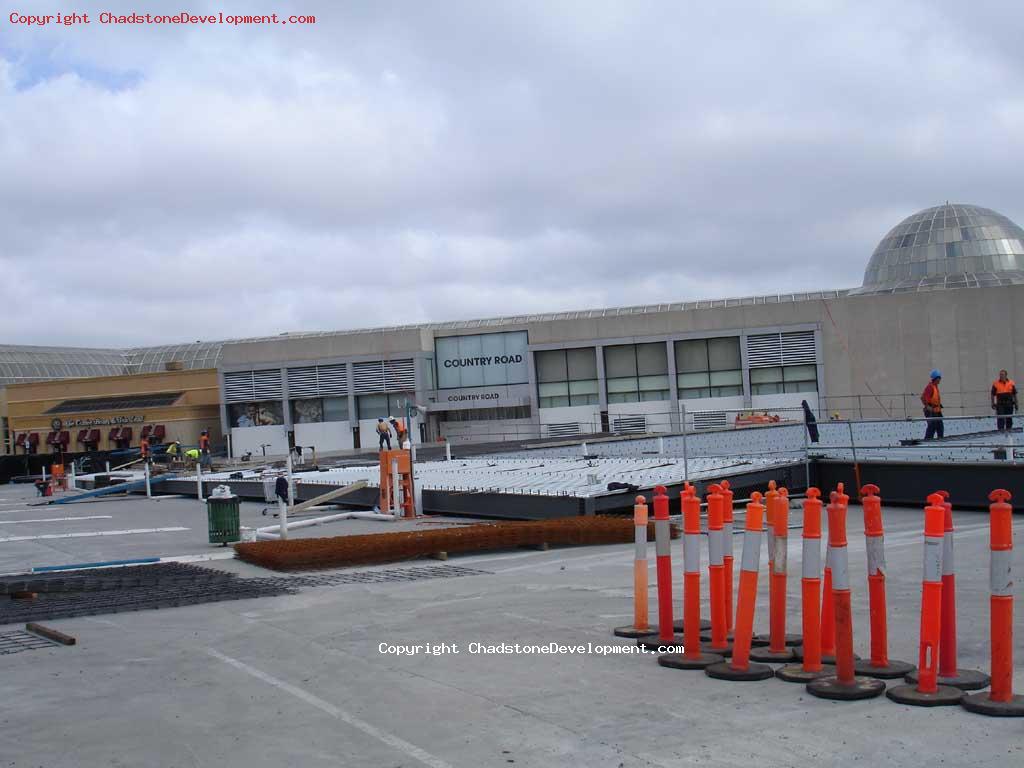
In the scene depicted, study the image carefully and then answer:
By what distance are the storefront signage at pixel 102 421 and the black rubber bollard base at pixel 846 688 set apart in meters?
74.7

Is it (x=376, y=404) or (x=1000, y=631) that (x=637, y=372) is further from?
(x=1000, y=631)

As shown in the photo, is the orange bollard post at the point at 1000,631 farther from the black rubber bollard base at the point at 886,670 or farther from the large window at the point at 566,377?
the large window at the point at 566,377

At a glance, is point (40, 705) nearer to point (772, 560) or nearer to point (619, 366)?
point (772, 560)

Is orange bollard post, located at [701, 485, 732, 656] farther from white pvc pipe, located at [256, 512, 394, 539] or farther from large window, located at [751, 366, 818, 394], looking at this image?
large window, located at [751, 366, 818, 394]

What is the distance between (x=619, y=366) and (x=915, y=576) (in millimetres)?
55939

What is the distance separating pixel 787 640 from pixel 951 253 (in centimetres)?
6059

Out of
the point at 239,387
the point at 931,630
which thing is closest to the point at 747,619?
the point at 931,630

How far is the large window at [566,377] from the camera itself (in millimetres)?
68750

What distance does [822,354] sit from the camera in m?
63.6

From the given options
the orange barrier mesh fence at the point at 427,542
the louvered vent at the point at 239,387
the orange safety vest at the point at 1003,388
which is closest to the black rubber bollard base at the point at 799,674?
the orange barrier mesh fence at the point at 427,542

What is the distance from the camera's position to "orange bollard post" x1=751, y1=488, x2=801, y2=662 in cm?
805

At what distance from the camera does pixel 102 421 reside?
77062 millimetres

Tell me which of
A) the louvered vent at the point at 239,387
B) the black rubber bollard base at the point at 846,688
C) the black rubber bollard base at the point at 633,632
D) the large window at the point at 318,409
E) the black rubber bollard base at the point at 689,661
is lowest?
the black rubber bollard base at the point at 633,632

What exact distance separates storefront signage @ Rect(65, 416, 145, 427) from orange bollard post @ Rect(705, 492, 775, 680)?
242 ft
